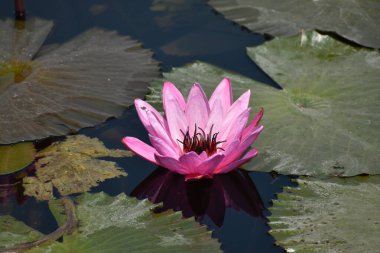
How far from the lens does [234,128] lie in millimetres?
2463

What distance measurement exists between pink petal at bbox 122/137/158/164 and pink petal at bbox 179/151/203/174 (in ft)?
0.45

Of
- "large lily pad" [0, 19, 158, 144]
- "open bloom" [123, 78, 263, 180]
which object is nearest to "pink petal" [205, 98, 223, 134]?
"open bloom" [123, 78, 263, 180]

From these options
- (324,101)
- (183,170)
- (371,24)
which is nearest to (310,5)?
(371,24)

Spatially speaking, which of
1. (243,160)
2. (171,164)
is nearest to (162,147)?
(171,164)

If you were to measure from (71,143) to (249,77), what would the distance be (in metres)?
0.94

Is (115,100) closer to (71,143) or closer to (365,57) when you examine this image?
(71,143)

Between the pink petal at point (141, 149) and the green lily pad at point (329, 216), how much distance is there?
0.49 metres

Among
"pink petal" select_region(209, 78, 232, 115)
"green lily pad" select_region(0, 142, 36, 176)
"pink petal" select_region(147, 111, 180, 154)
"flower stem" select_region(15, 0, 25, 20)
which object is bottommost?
"green lily pad" select_region(0, 142, 36, 176)

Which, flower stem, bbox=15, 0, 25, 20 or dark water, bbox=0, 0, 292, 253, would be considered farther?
flower stem, bbox=15, 0, 25, 20

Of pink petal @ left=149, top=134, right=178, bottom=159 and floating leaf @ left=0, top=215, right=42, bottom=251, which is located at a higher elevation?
pink petal @ left=149, top=134, right=178, bottom=159

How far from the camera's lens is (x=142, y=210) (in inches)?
89.4

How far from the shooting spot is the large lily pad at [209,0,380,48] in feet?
11.2

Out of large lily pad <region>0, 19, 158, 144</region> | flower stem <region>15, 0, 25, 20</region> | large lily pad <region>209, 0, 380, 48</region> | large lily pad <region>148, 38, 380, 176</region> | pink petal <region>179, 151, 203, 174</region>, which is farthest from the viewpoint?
flower stem <region>15, 0, 25, 20</region>

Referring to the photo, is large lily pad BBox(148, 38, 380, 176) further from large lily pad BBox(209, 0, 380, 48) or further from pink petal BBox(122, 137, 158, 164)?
pink petal BBox(122, 137, 158, 164)
